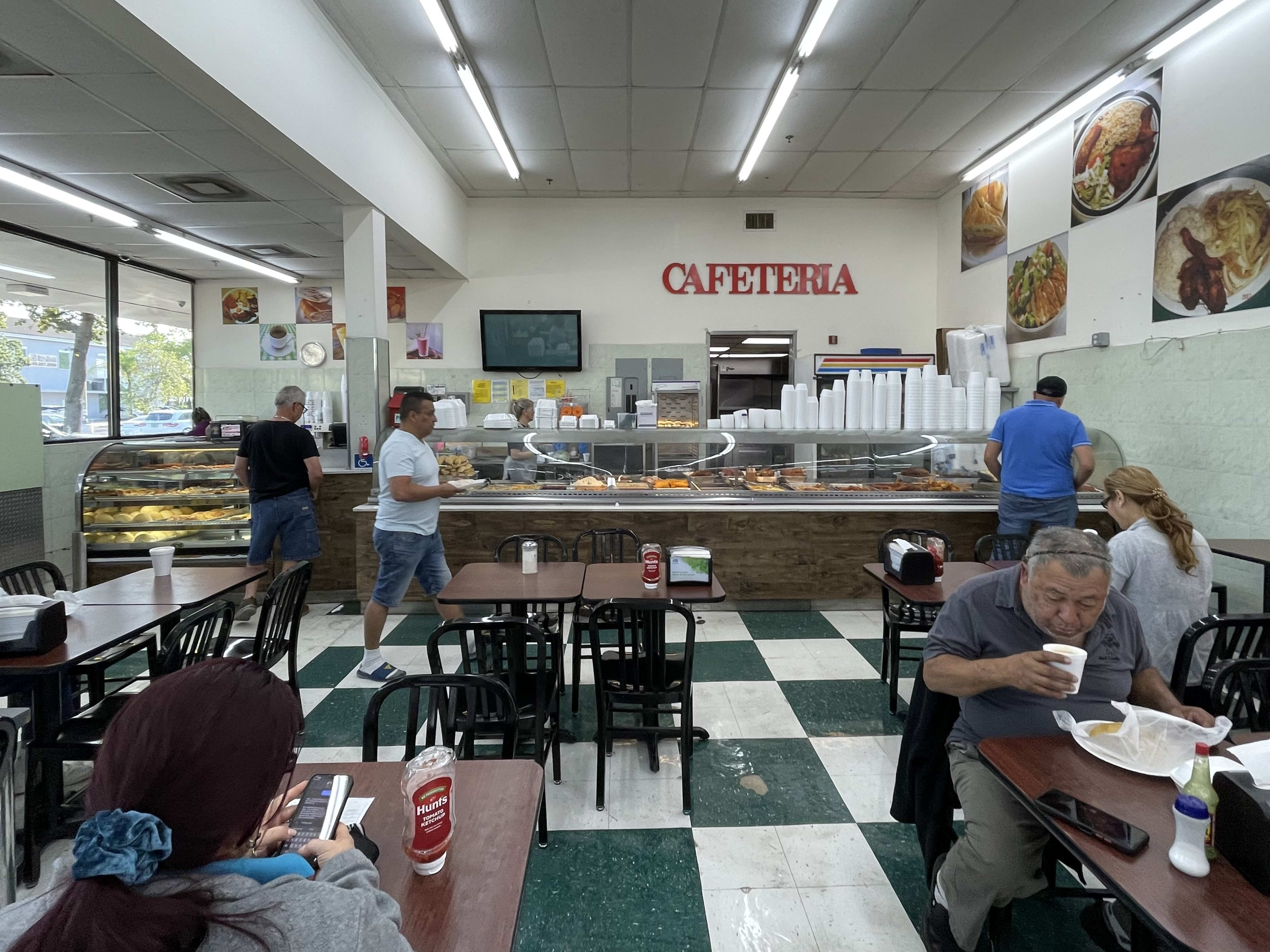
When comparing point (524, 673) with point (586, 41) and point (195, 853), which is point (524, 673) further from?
point (586, 41)

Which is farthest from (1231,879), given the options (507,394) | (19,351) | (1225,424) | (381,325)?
(19,351)

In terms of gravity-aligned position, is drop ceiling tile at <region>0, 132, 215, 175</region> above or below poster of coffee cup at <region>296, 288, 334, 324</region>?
above

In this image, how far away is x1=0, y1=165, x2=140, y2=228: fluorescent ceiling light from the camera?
16.1ft

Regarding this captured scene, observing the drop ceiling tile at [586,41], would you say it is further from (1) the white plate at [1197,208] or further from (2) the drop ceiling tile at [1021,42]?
(1) the white plate at [1197,208]

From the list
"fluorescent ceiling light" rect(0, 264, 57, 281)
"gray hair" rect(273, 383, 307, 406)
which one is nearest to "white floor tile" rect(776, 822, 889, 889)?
"gray hair" rect(273, 383, 307, 406)

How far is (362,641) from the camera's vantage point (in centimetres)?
457

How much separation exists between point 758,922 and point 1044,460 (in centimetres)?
354

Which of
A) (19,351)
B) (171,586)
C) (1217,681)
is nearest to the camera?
(1217,681)

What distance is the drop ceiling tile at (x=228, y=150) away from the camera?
419 cm

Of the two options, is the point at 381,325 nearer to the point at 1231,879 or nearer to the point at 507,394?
the point at 507,394

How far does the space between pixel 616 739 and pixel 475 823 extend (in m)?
1.93

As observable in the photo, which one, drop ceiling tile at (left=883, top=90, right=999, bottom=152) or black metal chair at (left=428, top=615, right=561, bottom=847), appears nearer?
black metal chair at (left=428, top=615, right=561, bottom=847)

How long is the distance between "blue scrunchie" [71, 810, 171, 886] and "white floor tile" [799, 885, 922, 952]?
194cm

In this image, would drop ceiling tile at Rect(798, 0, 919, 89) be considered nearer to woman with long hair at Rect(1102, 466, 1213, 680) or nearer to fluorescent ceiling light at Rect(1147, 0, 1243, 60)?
fluorescent ceiling light at Rect(1147, 0, 1243, 60)
